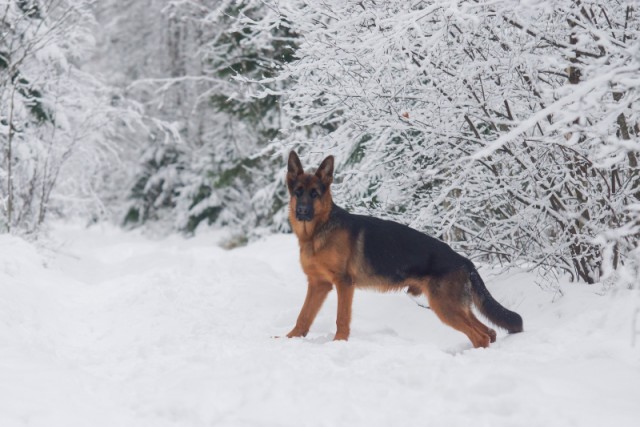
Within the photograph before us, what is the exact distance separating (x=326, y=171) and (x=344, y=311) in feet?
4.66

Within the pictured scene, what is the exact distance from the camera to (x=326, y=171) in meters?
6.27

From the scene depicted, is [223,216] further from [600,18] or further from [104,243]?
[600,18]

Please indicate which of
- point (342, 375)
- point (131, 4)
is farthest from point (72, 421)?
point (131, 4)

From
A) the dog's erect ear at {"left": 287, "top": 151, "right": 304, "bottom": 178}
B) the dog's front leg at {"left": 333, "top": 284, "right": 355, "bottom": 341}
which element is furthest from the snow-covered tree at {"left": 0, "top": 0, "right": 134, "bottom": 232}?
the dog's front leg at {"left": 333, "top": 284, "right": 355, "bottom": 341}

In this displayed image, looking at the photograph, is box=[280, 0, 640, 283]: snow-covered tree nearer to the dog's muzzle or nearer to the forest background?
the forest background

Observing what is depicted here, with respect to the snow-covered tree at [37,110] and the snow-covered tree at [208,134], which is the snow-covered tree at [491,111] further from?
the snow-covered tree at [208,134]

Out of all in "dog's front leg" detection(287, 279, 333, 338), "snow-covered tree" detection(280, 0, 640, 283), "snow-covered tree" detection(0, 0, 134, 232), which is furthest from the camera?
"snow-covered tree" detection(0, 0, 134, 232)

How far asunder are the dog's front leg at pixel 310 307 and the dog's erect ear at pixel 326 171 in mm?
1068

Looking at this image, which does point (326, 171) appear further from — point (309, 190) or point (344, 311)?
point (344, 311)

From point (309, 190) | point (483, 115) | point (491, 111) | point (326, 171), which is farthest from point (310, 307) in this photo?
point (491, 111)

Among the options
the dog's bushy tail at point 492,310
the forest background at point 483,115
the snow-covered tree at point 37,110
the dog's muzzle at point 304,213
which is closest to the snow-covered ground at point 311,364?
the dog's bushy tail at point 492,310

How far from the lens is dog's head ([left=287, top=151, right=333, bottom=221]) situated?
6.09 meters

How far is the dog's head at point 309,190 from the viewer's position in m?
6.09

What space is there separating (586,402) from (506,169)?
3.49 m
